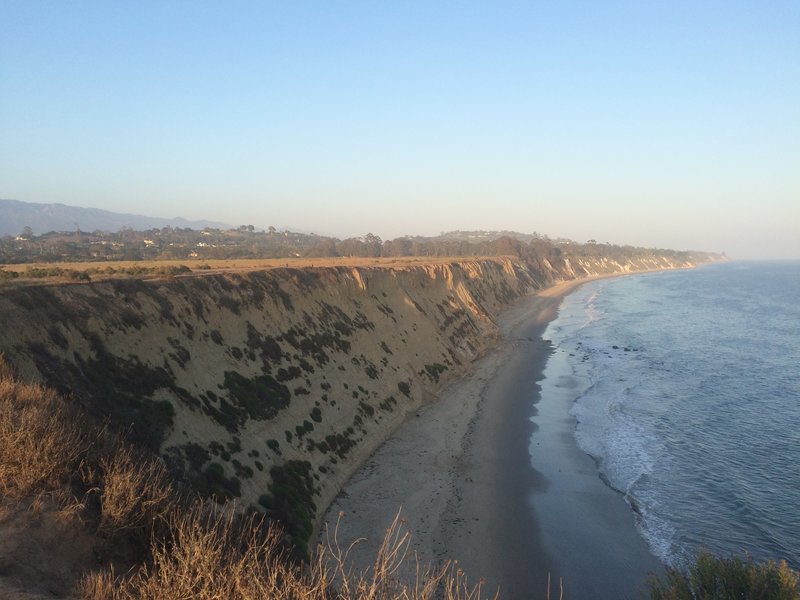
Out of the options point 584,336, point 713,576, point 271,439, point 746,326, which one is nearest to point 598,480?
point 713,576

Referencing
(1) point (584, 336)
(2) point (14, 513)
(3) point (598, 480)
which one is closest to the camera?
(2) point (14, 513)

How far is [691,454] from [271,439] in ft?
88.6

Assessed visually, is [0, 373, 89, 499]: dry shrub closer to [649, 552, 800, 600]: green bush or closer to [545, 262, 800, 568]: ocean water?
[649, 552, 800, 600]: green bush

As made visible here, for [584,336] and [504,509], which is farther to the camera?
[584,336]

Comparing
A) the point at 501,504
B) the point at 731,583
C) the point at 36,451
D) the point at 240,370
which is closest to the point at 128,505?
the point at 36,451

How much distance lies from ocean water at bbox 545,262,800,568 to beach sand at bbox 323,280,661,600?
1.67m

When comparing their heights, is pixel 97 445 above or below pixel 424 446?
above

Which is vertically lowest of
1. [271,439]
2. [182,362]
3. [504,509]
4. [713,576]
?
[504,509]

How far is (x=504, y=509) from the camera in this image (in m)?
26.6

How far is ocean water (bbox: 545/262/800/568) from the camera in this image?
24.3m

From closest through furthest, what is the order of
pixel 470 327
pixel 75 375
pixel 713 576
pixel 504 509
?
pixel 713 576
pixel 75 375
pixel 504 509
pixel 470 327

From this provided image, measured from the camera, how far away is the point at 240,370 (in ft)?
103

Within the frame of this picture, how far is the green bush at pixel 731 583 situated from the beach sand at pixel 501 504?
5.28m

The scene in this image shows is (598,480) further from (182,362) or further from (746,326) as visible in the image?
(746,326)
